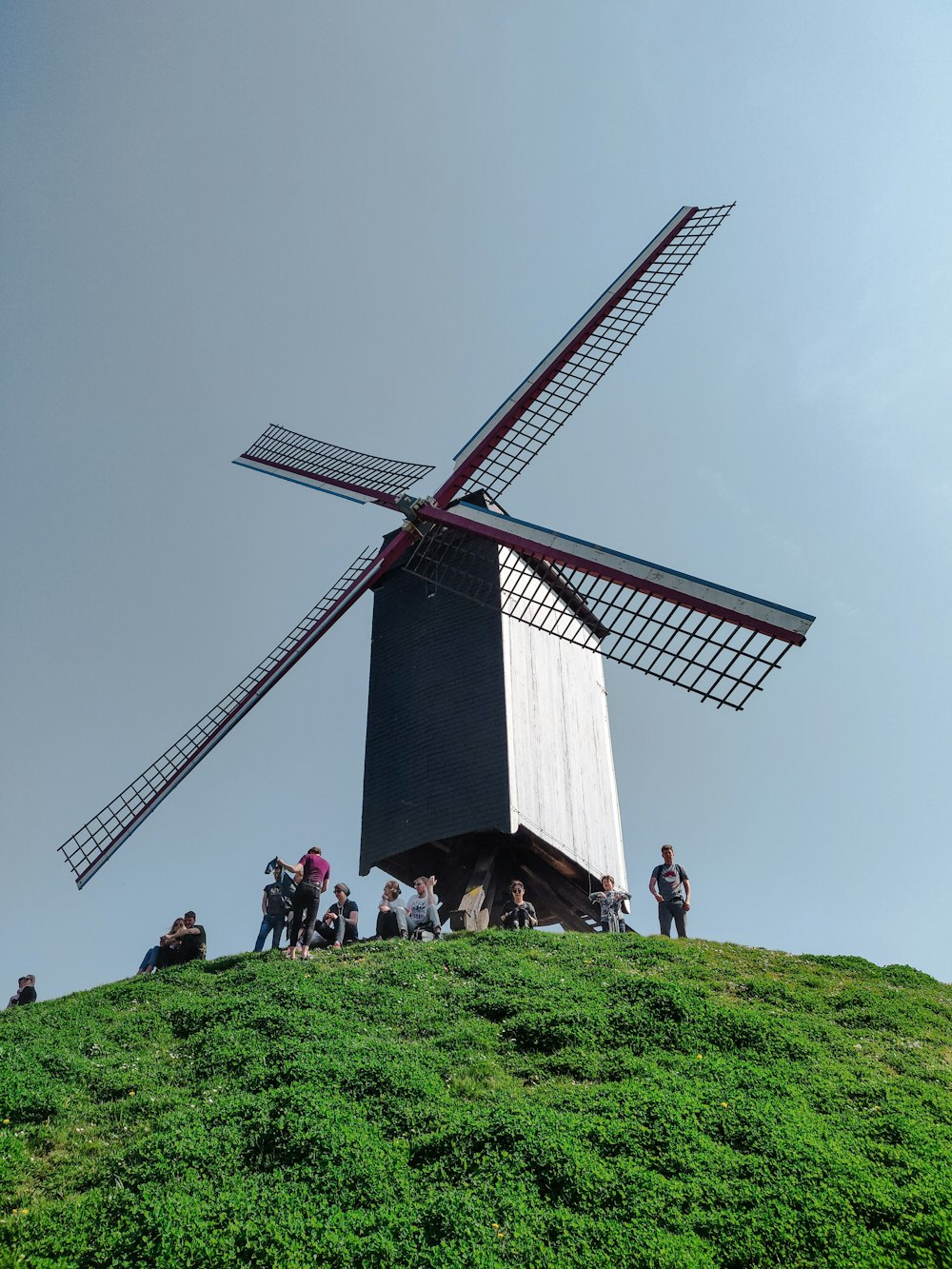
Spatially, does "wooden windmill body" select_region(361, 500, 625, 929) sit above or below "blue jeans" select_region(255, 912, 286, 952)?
above

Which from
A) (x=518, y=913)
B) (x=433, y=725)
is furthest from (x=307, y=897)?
(x=433, y=725)

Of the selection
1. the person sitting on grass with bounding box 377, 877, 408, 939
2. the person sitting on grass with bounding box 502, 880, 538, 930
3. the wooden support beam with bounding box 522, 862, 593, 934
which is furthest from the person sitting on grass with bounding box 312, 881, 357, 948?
the wooden support beam with bounding box 522, 862, 593, 934

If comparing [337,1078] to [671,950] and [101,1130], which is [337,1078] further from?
[671,950]

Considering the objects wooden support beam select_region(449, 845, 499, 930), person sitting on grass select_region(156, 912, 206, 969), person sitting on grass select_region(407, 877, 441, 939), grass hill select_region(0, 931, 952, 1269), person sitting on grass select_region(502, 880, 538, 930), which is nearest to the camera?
grass hill select_region(0, 931, 952, 1269)

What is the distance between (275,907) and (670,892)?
686cm

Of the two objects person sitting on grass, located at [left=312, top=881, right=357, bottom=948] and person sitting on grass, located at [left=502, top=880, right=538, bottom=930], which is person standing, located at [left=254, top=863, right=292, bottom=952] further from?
person sitting on grass, located at [left=502, top=880, right=538, bottom=930]

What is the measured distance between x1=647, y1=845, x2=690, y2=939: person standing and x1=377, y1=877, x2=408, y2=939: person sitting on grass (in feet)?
14.5

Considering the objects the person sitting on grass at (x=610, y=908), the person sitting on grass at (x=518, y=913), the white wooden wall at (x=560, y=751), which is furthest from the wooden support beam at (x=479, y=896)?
the person sitting on grass at (x=610, y=908)

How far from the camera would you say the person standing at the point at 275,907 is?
698 inches

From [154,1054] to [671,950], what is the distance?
778cm

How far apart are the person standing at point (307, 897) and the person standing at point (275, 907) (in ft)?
4.20

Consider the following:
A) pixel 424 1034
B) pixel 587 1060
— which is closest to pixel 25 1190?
pixel 424 1034

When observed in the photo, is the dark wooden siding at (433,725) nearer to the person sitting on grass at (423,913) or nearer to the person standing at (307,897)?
the person sitting on grass at (423,913)

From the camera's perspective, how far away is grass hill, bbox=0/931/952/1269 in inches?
320
